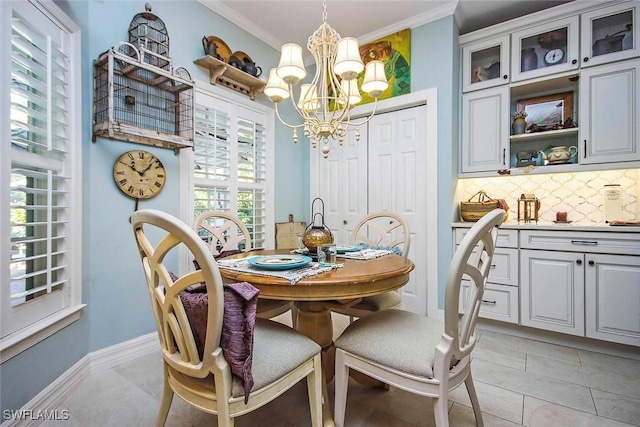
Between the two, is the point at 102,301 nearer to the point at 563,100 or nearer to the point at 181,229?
the point at 181,229

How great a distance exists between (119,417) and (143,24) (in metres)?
2.45

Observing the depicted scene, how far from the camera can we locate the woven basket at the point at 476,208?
2748 millimetres

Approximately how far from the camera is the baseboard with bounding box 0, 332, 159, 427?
142cm

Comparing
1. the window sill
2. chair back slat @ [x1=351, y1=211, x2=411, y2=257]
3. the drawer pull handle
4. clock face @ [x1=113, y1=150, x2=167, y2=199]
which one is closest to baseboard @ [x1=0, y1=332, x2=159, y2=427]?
the window sill

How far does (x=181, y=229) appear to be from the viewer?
2.91 ft

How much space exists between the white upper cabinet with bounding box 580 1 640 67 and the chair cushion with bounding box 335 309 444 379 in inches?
104

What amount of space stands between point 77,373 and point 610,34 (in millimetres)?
4524

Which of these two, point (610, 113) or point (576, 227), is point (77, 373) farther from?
point (610, 113)

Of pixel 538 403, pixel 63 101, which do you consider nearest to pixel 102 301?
pixel 63 101

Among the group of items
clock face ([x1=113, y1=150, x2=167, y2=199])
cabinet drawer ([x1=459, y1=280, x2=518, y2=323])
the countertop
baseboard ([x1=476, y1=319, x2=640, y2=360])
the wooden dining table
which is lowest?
baseboard ([x1=476, y1=319, x2=640, y2=360])

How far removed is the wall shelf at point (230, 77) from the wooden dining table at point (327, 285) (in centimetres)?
195

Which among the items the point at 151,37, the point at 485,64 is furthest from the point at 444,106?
the point at 151,37

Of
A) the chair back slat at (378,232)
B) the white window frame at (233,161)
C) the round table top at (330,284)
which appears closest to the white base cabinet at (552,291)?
the chair back slat at (378,232)

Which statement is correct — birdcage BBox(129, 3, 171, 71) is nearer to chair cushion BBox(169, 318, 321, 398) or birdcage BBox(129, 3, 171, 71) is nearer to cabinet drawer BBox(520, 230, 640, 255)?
chair cushion BBox(169, 318, 321, 398)
